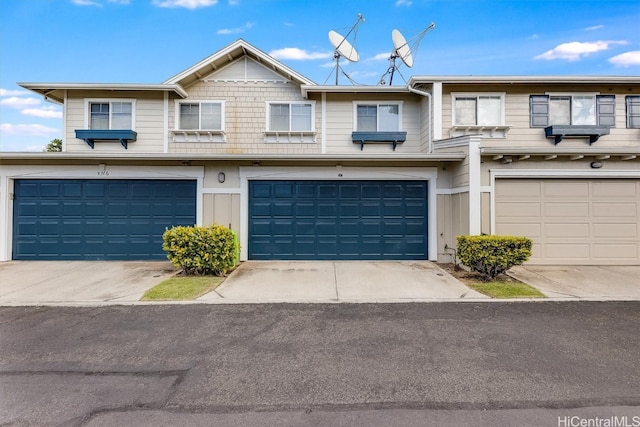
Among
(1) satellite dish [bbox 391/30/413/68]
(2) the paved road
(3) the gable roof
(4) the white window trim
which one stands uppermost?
(1) satellite dish [bbox 391/30/413/68]

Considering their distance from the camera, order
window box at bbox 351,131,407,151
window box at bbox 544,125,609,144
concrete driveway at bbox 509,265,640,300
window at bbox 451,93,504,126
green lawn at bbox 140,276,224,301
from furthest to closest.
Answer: window box at bbox 351,131,407,151 < window at bbox 451,93,504,126 < window box at bbox 544,125,609,144 < concrete driveway at bbox 509,265,640,300 < green lawn at bbox 140,276,224,301

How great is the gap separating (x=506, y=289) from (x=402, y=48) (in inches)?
372

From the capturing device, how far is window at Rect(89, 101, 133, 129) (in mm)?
10016

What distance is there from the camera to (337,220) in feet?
29.8

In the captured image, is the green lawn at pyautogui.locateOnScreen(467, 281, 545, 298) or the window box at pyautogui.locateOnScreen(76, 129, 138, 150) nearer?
the green lawn at pyautogui.locateOnScreen(467, 281, 545, 298)

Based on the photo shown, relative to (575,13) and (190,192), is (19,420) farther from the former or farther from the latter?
(575,13)

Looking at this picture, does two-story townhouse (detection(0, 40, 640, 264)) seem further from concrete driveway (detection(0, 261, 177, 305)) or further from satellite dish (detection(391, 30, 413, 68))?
satellite dish (detection(391, 30, 413, 68))

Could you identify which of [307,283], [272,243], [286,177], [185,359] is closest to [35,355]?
[185,359]

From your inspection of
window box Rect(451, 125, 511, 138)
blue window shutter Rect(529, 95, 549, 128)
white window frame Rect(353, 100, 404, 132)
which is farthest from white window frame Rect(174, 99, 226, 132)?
blue window shutter Rect(529, 95, 549, 128)

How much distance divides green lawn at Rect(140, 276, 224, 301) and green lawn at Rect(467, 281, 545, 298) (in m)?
5.44

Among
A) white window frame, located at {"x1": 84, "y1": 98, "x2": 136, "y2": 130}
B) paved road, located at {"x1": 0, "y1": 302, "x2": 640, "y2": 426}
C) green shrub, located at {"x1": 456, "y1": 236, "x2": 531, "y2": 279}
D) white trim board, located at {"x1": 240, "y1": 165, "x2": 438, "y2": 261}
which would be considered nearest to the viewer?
paved road, located at {"x1": 0, "y1": 302, "x2": 640, "y2": 426}

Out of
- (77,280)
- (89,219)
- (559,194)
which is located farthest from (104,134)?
(559,194)

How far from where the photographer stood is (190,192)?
913 centimetres

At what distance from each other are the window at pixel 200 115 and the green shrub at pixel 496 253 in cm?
857
